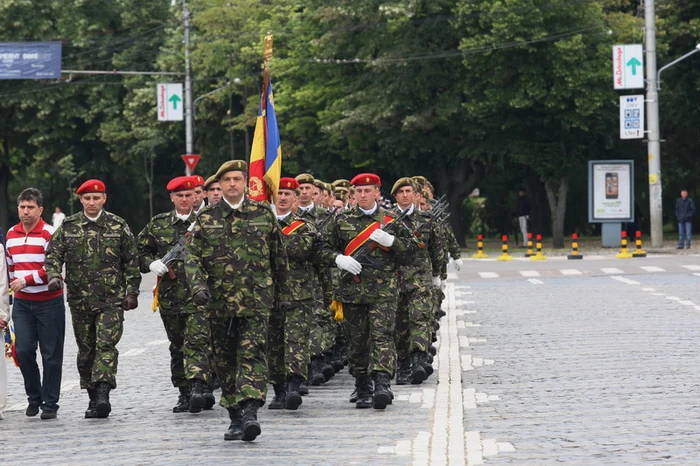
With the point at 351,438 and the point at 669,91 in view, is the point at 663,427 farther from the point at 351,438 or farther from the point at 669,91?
the point at 669,91

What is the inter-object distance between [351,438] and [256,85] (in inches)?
1996

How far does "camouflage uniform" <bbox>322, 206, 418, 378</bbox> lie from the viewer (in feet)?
41.3

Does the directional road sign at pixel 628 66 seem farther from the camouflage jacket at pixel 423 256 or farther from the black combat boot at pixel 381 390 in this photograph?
the black combat boot at pixel 381 390

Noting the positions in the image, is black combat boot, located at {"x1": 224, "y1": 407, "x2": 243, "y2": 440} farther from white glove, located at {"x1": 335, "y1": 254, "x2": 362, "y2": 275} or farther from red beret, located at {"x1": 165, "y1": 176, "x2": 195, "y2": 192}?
red beret, located at {"x1": 165, "y1": 176, "x2": 195, "y2": 192}

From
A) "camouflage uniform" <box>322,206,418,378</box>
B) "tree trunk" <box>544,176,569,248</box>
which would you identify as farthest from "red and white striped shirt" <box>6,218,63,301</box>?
"tree trunk" <box>544,176,569,248</box>

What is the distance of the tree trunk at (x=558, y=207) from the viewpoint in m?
51.2

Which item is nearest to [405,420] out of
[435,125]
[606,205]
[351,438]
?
[351,438]

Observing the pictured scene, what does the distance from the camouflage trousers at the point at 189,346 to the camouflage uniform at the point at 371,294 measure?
118 centimetres

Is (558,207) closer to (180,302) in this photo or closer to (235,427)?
(180,302)

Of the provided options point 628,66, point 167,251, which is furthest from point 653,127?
point 167,251

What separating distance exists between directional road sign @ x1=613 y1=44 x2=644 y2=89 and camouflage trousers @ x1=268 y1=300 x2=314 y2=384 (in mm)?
33022

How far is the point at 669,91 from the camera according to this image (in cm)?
5306

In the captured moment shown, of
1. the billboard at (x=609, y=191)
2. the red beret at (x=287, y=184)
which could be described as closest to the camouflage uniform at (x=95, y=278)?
the red beret at (x=287, y=184)

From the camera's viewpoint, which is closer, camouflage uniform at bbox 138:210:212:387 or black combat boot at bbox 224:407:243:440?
black combat boot at bbox 224:407:243:440
